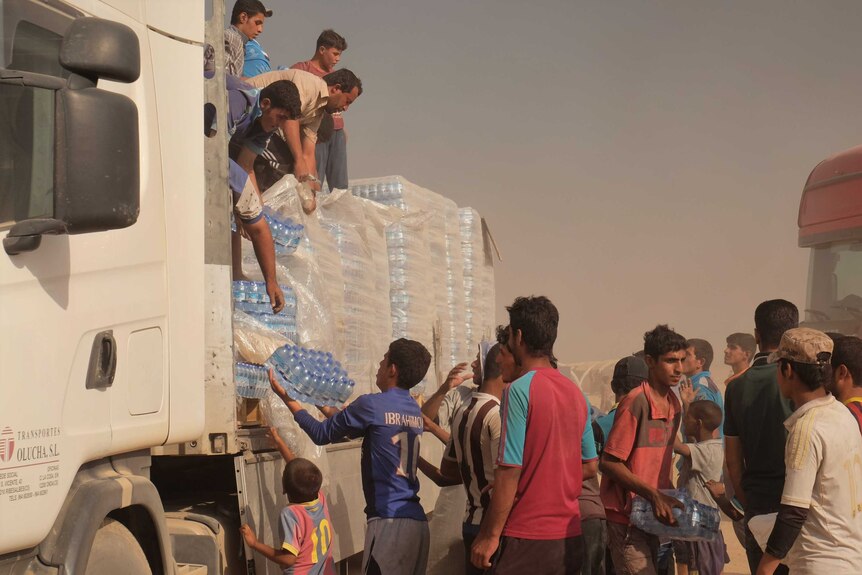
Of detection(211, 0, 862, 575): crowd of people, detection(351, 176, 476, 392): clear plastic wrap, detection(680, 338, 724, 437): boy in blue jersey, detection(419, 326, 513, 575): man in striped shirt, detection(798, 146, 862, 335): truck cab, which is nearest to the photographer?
detection(211, 0, 862, 575): crowd of people

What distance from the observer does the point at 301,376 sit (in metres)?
5.75

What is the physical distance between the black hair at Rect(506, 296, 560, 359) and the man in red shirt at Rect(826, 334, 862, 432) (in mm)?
1426

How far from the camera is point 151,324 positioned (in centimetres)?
369

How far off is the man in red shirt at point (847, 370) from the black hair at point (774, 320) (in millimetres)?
291

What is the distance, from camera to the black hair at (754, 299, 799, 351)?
5230 millimetres

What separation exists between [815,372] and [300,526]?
96.7 inches

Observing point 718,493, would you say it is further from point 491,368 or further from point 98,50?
point 98,50

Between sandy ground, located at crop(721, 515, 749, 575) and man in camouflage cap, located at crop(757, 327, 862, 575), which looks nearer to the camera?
man in camouflage cap, located at crop(757, 327, 862, 575)

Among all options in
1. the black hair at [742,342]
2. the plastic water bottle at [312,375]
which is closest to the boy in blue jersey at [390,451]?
the plastic water bottle at [312,375]

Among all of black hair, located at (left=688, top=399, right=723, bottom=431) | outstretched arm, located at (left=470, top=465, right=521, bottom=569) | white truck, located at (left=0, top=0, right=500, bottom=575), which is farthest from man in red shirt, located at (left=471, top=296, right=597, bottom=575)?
black hair, located at (left=688, top=399, right=723, bottom=431)

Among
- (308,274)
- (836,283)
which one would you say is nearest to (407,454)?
(308,274)

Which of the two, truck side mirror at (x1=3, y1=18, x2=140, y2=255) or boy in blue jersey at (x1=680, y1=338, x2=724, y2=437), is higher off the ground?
truck side mirror at (x1=3, y1=18, x2=140, y2=255)

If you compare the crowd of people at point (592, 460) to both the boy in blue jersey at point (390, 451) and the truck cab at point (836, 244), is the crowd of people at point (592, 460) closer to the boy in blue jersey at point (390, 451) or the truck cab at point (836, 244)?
the boy in blue jersey at point (390, 451)

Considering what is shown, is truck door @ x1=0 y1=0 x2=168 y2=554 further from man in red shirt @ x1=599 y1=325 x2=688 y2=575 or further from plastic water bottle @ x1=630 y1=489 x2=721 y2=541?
plastic water bottle @ x1=630 y1=489 x2=721 y2=541
